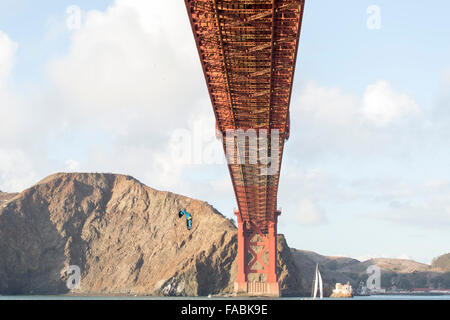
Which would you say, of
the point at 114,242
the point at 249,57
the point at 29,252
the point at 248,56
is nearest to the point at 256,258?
the point at 114,242

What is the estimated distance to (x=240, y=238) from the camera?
72.0 metres

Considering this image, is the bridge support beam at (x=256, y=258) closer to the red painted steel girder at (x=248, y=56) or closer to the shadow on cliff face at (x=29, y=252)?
the red painted steel girder at (x=248, y=56)

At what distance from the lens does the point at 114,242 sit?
10550 centimetres

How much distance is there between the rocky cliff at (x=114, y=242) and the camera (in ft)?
285

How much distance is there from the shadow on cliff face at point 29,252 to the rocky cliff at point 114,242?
165 millimetres

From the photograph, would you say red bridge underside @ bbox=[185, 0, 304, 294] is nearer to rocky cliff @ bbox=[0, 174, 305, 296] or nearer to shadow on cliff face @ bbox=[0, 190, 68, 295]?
rocky cliff @ bbox=[0, 174, 305, 296]

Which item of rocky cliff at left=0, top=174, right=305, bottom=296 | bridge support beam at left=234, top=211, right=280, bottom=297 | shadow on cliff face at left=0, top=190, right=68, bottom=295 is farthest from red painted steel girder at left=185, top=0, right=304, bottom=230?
shadow on cliff face at left=0, top=190, right=68, bottom=295

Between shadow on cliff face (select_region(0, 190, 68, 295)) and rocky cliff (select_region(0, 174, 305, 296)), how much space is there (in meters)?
0.17

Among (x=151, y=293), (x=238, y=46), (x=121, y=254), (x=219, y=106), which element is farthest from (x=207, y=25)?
(x=121, y=254)

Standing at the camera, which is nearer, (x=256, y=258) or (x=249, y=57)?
(x=249, y=57)

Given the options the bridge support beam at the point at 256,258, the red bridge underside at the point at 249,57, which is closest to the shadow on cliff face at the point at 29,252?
the bridge support beam at the point at 256,258

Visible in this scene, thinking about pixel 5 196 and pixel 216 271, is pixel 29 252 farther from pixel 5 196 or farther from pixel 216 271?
pixel 216 271

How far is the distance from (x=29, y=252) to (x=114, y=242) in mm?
14855

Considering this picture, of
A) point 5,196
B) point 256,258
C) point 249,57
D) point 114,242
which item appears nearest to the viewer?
point 249,57
